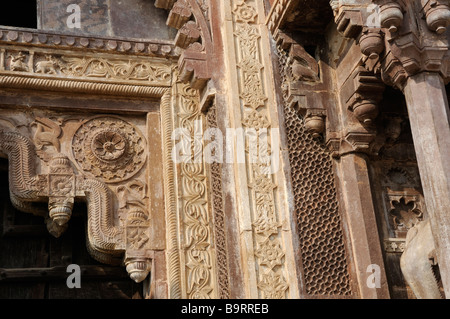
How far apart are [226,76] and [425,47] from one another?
198 centimetres

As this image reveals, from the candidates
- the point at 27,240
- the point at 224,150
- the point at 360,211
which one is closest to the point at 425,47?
the point at 360,211

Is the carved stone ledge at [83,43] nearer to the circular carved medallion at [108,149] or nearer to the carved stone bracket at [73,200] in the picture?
the circular carved medallion at [108,149]

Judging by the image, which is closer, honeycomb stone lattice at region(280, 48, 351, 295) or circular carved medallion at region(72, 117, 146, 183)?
honeycomb stone lattice at region(280, 48, 351, 295)

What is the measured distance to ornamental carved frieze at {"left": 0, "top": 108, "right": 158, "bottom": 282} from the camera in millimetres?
5953

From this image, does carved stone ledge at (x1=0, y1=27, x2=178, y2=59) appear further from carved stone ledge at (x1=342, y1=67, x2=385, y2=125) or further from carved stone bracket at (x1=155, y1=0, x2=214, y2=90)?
carved stone ledge at (x1=342, y1=67, x2=385, y2=125)

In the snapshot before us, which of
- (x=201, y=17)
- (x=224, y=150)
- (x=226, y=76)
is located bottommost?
(x=224, y=150)

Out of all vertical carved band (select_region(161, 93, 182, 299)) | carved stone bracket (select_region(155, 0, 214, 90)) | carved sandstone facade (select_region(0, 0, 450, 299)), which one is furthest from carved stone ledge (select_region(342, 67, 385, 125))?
vertical carved band (select_region(161, 93, 182, 299))

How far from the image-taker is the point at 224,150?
231 inches

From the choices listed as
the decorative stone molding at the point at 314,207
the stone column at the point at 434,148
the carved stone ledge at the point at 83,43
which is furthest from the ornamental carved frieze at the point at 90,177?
the stone column at the point at 434,148

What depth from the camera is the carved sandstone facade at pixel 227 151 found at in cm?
546

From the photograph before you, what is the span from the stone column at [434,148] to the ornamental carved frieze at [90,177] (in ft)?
8.57

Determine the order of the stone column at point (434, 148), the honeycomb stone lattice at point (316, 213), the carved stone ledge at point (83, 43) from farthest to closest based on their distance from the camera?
the carved stone ledge at point (83, 43), the honeycomb stone lattice at point (316, 213), the stone column at point (434, 148)

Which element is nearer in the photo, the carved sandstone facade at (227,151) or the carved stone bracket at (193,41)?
the carved sandstone facade at (227,151)
